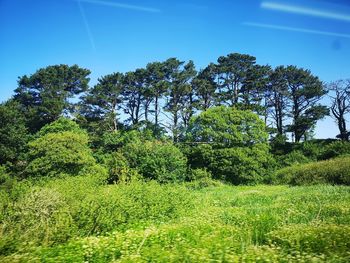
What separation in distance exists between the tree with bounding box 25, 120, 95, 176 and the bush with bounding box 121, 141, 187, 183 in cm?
498

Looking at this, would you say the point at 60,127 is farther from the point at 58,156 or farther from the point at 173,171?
the point at 173,171

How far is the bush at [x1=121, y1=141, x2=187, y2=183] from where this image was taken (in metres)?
31.2

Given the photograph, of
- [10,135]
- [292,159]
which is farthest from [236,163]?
[10,135]

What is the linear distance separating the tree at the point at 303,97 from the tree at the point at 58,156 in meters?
28.6

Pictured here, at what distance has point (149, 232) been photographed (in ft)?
27.6

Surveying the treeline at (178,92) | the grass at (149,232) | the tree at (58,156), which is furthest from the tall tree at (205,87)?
the grass at (149,232)

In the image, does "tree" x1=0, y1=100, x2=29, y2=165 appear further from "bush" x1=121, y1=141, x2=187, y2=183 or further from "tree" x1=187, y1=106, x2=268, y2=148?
"tree" x1=187, y1=106, x2=268, y2=148

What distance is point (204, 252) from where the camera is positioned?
20.1 ft

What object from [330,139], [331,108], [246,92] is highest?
[246,92]

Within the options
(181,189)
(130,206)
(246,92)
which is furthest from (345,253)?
(246,92)

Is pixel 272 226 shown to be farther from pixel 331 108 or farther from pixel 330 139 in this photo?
pixel 331 108

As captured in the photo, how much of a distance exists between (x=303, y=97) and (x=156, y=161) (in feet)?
83.8

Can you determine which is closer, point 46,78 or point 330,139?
point 330,139

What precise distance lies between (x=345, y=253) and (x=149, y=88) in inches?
1611
